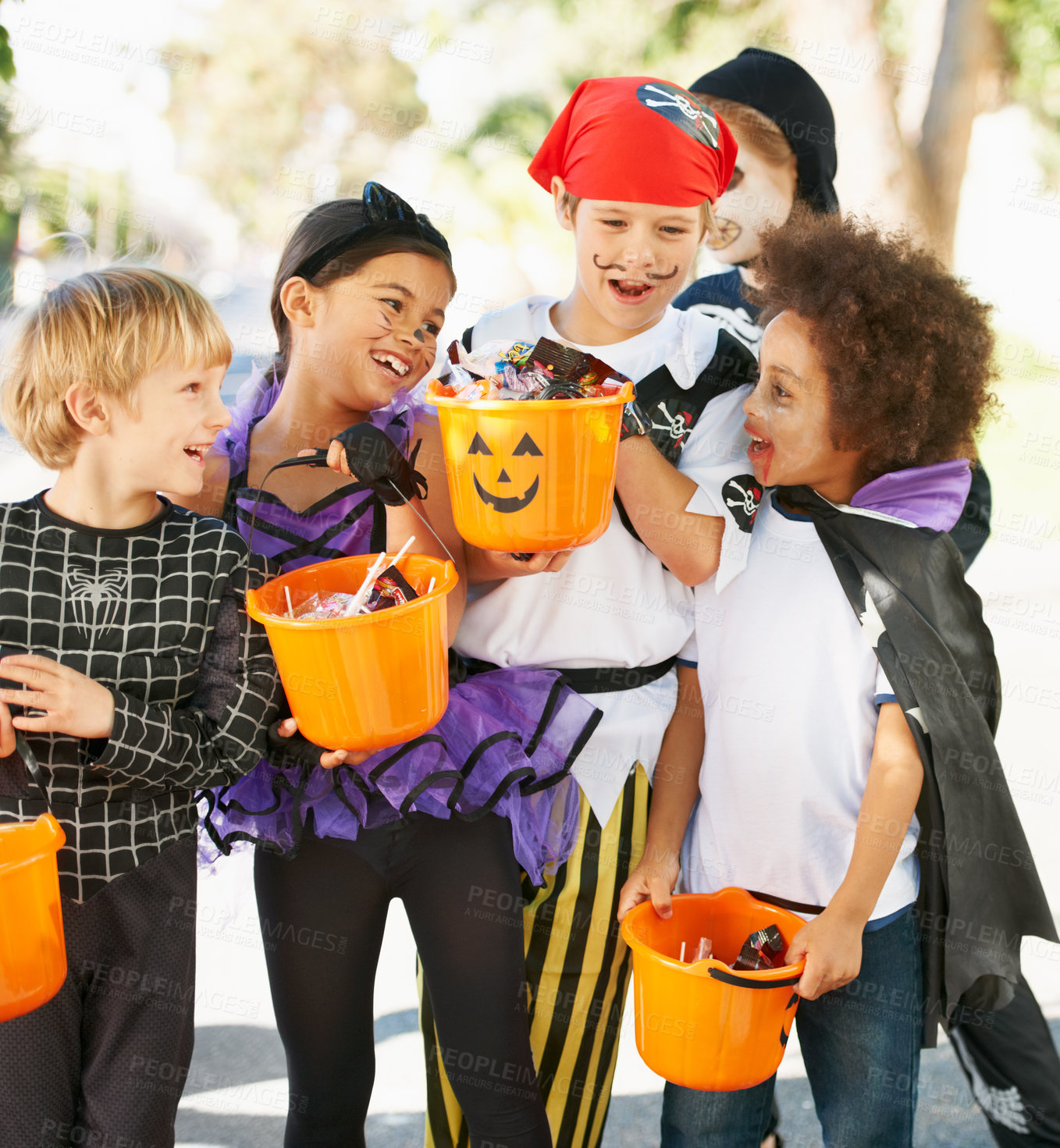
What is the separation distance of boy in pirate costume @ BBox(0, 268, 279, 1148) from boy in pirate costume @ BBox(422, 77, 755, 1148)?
509 millimetres

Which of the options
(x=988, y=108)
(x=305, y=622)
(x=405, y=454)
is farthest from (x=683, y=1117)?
(x=988, y=108)

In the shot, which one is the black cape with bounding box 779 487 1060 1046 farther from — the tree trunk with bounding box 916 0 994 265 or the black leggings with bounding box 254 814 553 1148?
the tree trunk with bounding box 916 0 994 265

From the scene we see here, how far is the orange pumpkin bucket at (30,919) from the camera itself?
1241 mm

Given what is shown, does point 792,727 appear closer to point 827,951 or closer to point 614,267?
point 827,951

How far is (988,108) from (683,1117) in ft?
23.8

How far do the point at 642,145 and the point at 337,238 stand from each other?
603 mm

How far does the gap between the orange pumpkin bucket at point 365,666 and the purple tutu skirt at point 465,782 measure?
122 millimetres

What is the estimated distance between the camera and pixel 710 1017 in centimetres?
152

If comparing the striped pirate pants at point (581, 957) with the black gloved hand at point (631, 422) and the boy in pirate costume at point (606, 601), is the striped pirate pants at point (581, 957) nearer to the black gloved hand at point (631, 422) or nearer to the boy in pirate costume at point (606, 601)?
the boy in pirate costume at point (606, 601)

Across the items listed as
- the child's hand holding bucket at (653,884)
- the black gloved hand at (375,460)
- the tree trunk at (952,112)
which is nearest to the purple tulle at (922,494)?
the child's hand holding bucket at (653,884)

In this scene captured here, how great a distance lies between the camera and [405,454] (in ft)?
5.86

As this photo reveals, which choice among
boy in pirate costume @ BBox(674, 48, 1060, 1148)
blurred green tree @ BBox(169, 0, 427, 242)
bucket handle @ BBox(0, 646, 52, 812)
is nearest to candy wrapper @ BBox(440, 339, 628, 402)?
bucket handle @ BBox(0, 646, 52, 812)

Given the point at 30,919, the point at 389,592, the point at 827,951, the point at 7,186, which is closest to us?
the point at 30,919

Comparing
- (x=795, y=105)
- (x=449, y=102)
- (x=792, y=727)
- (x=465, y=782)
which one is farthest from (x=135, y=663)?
(x=449, y=102)
